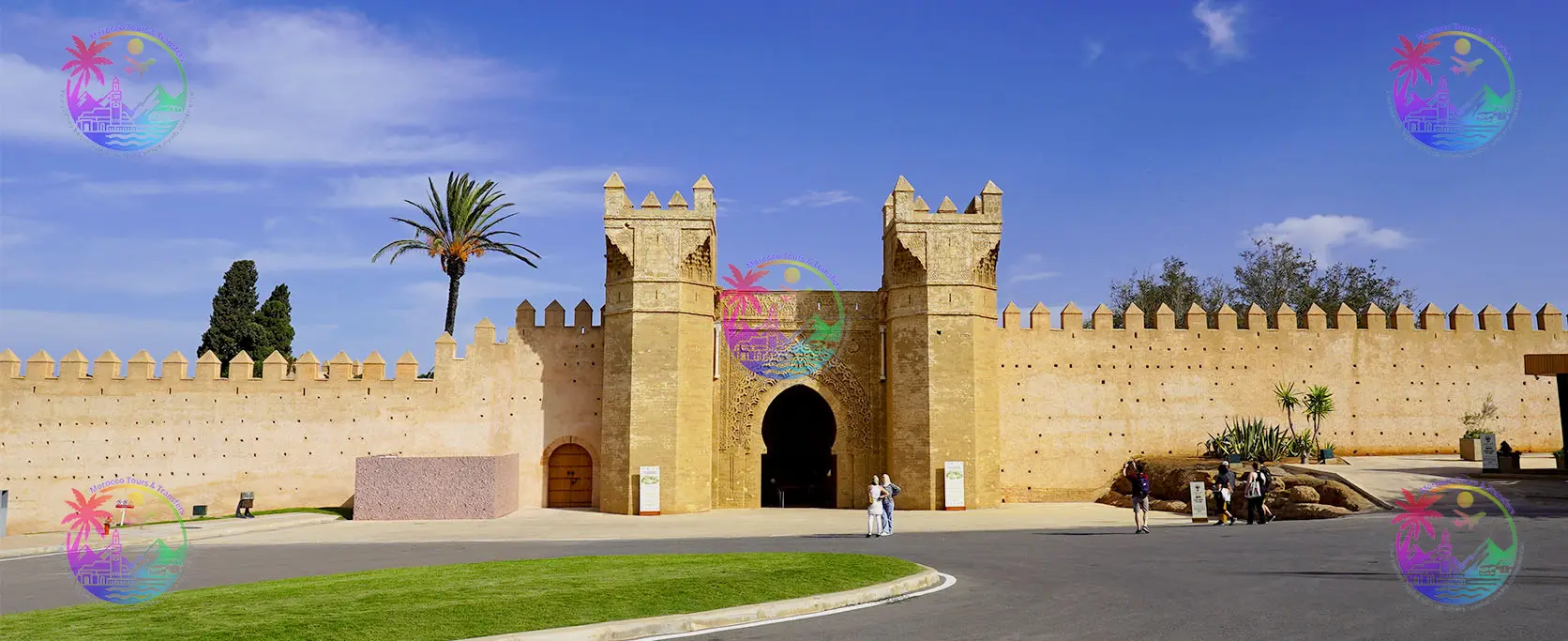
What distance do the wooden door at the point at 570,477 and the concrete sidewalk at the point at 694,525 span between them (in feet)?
3.93

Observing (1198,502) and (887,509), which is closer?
(887,509)

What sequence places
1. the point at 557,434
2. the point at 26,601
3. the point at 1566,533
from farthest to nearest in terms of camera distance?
the point at 557,434
the point at 1566,533
the point at 26,601

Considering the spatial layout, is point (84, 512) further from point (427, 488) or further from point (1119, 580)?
point (1119, 580)

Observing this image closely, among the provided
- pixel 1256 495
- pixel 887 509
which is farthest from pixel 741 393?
pixel 1256 495

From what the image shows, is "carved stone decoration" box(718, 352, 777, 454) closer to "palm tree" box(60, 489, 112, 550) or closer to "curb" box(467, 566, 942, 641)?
"palm tree" box(60, 489, 112, 550)

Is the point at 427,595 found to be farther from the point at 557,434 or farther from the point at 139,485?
the point at 139,485

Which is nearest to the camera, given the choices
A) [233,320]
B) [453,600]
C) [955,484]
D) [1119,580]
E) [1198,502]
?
[453,600]

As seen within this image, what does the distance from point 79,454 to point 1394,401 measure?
36499mm

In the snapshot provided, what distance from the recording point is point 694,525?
892 inches

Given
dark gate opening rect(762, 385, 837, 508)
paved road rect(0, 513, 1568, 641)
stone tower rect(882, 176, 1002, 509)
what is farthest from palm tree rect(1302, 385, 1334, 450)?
dark gate opening rect(762, 385, 837, 508)

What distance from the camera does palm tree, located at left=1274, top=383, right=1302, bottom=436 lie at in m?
27.6

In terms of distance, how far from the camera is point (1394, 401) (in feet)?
92.7

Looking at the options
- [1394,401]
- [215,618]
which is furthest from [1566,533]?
[215,618]

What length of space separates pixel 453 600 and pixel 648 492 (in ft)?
52.4
